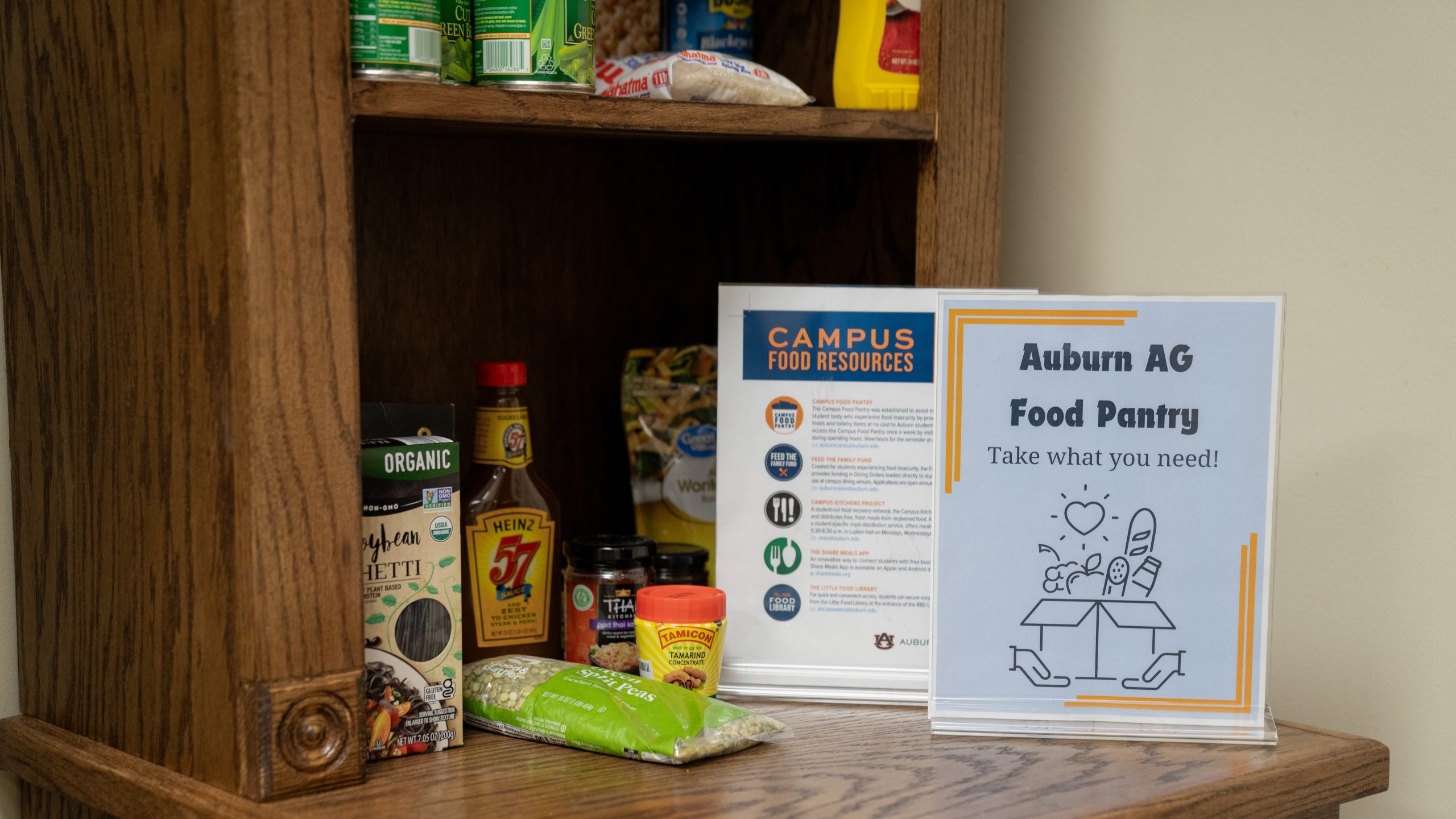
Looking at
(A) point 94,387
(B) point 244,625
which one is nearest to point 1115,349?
(B) point 244,625

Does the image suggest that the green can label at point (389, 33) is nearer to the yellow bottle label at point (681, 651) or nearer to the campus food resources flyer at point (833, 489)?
the campus food resources flyer at point (833, 489)

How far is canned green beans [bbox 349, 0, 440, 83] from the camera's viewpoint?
34.6 inches

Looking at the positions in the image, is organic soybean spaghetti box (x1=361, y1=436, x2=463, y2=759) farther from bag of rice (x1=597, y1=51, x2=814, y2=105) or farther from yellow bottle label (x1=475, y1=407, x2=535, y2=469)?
bag of rice (x1=597, y1=51, x2=814, y2=105)

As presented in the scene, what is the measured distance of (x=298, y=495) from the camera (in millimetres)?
833

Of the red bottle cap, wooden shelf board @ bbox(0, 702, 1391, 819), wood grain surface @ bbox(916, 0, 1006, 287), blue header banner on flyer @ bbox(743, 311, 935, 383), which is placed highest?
wood grain surface @ bbox(916, 0, 1006, 287)

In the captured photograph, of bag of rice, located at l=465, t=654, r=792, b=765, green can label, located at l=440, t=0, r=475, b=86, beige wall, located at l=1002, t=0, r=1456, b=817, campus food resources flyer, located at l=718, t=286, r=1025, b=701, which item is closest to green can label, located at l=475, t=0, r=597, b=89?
green can label, located at l=440, t=0, r=475, b=86

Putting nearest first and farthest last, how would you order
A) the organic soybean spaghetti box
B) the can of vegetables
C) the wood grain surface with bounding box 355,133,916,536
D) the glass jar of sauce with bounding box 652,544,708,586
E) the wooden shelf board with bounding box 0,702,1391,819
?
the wooden shelf board with bounding box 0,702,1391,819 → the organic soybean spaghetti box → the can of vegetables → the glass jar of sauce with bounding box 652,544,708,586 → the wood grain surface with bounding box 355,133,916,536

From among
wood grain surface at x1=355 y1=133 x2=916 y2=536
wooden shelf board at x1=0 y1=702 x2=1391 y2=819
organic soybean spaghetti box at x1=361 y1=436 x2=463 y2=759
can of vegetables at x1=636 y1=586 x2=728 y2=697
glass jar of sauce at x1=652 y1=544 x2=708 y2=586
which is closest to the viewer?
wooden shelf board at x1=0 y1=702 x2=1391 y2=819

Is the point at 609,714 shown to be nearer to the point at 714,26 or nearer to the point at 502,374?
the point at 502,374

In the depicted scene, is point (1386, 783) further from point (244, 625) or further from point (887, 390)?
point (244, 625)

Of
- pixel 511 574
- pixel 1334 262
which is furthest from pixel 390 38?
pixel 1334 262

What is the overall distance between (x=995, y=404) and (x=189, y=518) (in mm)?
615

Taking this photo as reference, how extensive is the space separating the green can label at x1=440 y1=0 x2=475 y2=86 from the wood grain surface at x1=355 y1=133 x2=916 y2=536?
286 mm

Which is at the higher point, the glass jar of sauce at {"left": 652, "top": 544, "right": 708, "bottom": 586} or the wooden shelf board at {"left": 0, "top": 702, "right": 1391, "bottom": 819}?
the glass jar of sauce at {"left": 652, "top": 544, "right": 708, "bottom": 586}
